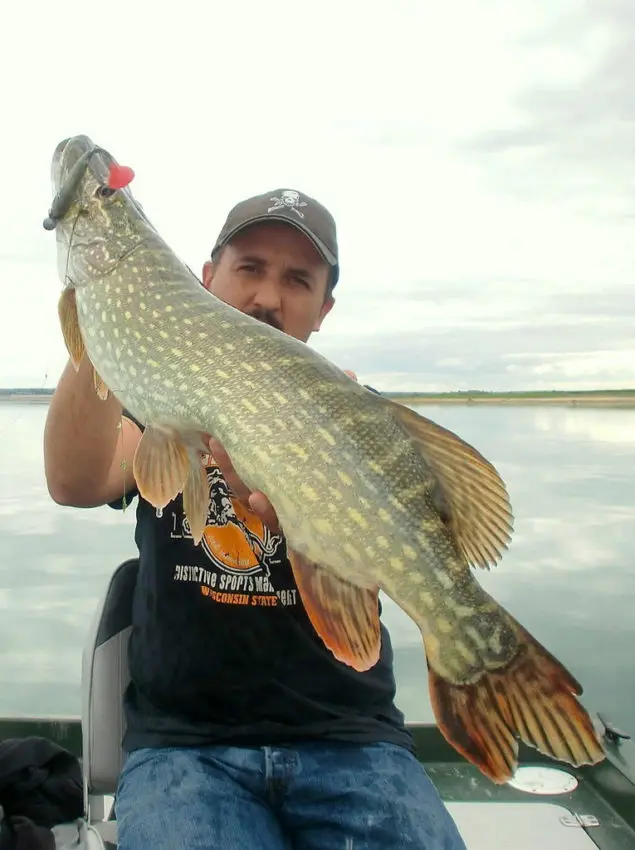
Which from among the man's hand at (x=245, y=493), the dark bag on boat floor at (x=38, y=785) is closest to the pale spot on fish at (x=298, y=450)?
the man's hand at (x=245, y=493)

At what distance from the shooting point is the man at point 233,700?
1492 mm

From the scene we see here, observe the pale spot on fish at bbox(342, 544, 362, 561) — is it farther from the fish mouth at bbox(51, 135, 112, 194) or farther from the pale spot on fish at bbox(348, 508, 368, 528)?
the fish mouth at bbox(51, 135, 112, 194)

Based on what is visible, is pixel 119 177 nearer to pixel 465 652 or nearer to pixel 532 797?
pixel 465 652

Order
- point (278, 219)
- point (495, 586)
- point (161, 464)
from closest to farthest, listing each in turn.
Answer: point (161, 464) → point (278, 219) → point (495, 586)

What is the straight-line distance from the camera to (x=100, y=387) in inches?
61.8

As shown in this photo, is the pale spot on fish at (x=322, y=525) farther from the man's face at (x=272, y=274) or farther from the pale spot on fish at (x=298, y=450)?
the man's face at (x=272, y=274)

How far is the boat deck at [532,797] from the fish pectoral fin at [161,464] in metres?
1.51

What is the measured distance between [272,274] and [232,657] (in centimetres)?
100

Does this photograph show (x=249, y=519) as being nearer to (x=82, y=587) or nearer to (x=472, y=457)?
(x=472, y=457)

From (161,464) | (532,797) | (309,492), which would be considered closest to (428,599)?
(309,492)

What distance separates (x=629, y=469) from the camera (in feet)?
A: 42.3

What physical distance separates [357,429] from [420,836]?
2.80ft

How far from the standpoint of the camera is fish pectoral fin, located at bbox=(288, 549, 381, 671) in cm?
127

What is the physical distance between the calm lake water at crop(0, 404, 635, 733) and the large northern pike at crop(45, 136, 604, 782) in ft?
3.45
